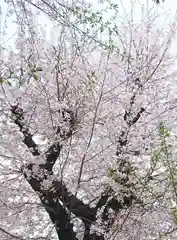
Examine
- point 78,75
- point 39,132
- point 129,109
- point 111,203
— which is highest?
point 78,75

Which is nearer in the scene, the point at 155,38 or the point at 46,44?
the point at 46,44

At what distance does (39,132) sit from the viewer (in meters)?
5.04

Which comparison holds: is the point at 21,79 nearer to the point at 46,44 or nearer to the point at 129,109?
the point at 129,109

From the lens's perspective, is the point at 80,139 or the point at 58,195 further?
the point at 80,139

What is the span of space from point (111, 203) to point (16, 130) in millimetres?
1884

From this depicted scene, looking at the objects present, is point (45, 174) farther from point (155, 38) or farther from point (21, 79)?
point (155, 38)

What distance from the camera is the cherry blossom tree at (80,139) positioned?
4.59m

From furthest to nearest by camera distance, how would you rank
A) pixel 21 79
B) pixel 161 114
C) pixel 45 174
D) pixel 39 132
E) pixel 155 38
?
pixel 155 38, pixel 161 114, pixel 39 132, pixel 45 174, pixel 21 79

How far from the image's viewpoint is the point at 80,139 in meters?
5.09

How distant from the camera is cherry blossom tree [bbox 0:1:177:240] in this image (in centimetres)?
459

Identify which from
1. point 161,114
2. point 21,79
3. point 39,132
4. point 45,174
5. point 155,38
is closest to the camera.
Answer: point 21,79

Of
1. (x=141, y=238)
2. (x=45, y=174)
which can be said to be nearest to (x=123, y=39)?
(x=45, y=174)

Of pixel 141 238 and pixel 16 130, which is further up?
pixel 16 130

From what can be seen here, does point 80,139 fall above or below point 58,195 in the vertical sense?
above
